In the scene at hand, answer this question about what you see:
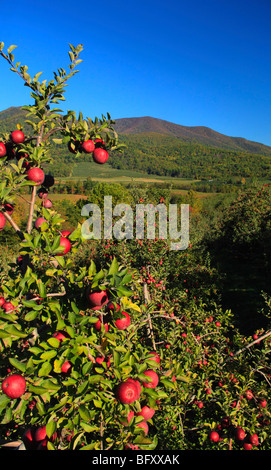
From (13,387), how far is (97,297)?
576mm

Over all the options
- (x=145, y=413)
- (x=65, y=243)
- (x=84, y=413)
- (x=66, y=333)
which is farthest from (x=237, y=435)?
(x=65, y=243)

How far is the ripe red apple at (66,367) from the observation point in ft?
4.56

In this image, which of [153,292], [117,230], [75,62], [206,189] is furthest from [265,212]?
[206,189]

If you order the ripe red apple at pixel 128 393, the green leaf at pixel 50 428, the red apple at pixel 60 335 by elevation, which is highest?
the red apple at pixel 60 335

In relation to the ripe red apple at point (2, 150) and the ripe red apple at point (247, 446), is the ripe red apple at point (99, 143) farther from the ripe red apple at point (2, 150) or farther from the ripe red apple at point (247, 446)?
the ripe red apple at point (247, 446)

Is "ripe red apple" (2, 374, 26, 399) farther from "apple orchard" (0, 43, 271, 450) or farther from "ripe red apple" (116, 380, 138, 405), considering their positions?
"ripe red apple" (116, 380, 138, 405)

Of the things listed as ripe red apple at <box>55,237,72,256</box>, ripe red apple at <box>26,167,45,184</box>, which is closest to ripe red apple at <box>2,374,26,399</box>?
ripe red apple at <box>55,237,72,256</box>

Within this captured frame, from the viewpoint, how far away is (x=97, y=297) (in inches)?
55.5

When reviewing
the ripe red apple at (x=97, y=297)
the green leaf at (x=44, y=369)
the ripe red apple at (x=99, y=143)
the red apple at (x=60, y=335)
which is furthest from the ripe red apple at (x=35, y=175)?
the green leaf at (x=44, y=369)

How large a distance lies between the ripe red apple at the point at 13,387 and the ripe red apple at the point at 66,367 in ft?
0.66

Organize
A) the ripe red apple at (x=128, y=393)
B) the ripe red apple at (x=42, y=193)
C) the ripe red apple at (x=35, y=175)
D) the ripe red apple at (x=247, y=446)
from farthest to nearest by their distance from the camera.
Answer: the ripe red apple at (x=247, y=446) → the ripe red apple at (x=42, y=193) → the ripe red apple at (x=35, y=175) → the ripe red apple at (x=128, y=393)

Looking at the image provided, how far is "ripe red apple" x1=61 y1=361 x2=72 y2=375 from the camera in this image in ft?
4.56
